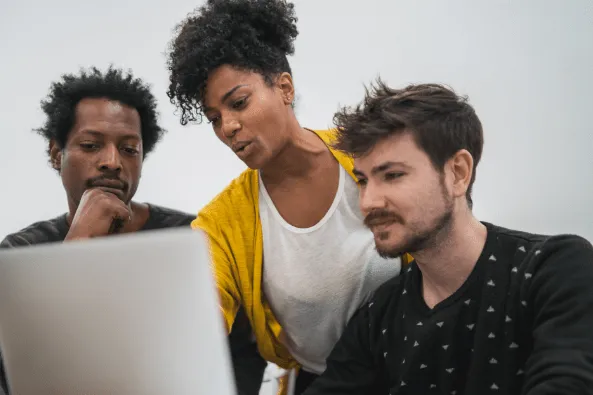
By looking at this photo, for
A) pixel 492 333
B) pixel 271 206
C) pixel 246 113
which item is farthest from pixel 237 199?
pixel 492 333

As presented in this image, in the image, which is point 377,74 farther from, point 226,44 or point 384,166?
point 384,166

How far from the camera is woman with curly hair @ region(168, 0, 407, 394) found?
1227mm

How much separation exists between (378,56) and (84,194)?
1108 mm

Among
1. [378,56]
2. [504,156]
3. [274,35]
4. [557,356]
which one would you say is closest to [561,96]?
[504,156]

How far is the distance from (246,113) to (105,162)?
1.22 feet

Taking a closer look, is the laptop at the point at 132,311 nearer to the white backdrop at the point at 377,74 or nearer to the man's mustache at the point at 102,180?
the man's mustache at the point at 102,180

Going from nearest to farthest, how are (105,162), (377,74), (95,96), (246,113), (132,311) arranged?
(132,311)
(246,113)
(105,162)
(95,96)
(377,74)

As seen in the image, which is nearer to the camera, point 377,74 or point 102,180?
point 102,180

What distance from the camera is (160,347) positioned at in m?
0.54

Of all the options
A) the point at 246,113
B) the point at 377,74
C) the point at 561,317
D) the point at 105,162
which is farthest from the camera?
the point at 377,74

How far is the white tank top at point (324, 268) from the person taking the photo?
48.5 inches

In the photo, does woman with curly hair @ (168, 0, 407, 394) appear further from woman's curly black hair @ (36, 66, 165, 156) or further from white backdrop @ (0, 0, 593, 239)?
white backdrop @ (0, 0, 593, 239)

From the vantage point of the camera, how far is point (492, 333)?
36.0 inches

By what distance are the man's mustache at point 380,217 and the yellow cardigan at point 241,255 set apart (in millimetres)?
251
